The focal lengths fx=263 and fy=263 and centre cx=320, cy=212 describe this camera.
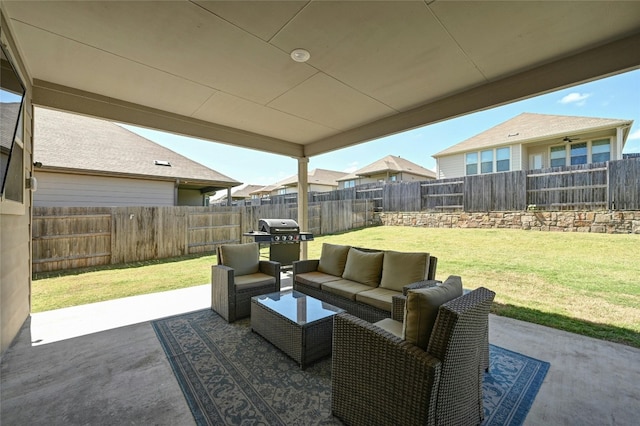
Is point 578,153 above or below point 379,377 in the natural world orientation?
above

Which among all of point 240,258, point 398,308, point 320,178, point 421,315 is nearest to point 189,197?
point 240,258

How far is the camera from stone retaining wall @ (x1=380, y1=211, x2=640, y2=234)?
6605 millimetres

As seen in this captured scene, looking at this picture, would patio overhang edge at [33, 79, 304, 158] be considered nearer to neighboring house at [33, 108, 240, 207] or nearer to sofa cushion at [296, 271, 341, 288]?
sofa cushion at [296, 271, 341, 288]

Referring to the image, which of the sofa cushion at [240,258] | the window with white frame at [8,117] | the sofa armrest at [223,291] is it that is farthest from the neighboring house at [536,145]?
the window with white frame at [8,117]

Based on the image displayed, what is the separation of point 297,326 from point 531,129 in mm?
13237

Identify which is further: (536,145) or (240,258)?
(536,145)

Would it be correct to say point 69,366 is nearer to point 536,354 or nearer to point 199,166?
point 536,354

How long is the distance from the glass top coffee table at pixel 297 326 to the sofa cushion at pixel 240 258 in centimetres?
97

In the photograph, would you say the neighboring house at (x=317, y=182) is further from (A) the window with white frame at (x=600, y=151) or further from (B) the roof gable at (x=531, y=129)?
(A) the window with white frame at (x=600, y=151)

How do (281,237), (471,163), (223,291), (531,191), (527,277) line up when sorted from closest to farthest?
(223,291), (527,277), (281,237), (531,191), (471,163)

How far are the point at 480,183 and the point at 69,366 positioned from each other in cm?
1071

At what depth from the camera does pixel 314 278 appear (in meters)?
3.75

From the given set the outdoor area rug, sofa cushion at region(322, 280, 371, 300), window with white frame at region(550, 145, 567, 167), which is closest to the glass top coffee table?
the outdoor area rug

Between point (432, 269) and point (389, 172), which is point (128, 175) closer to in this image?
point (432, 269)
